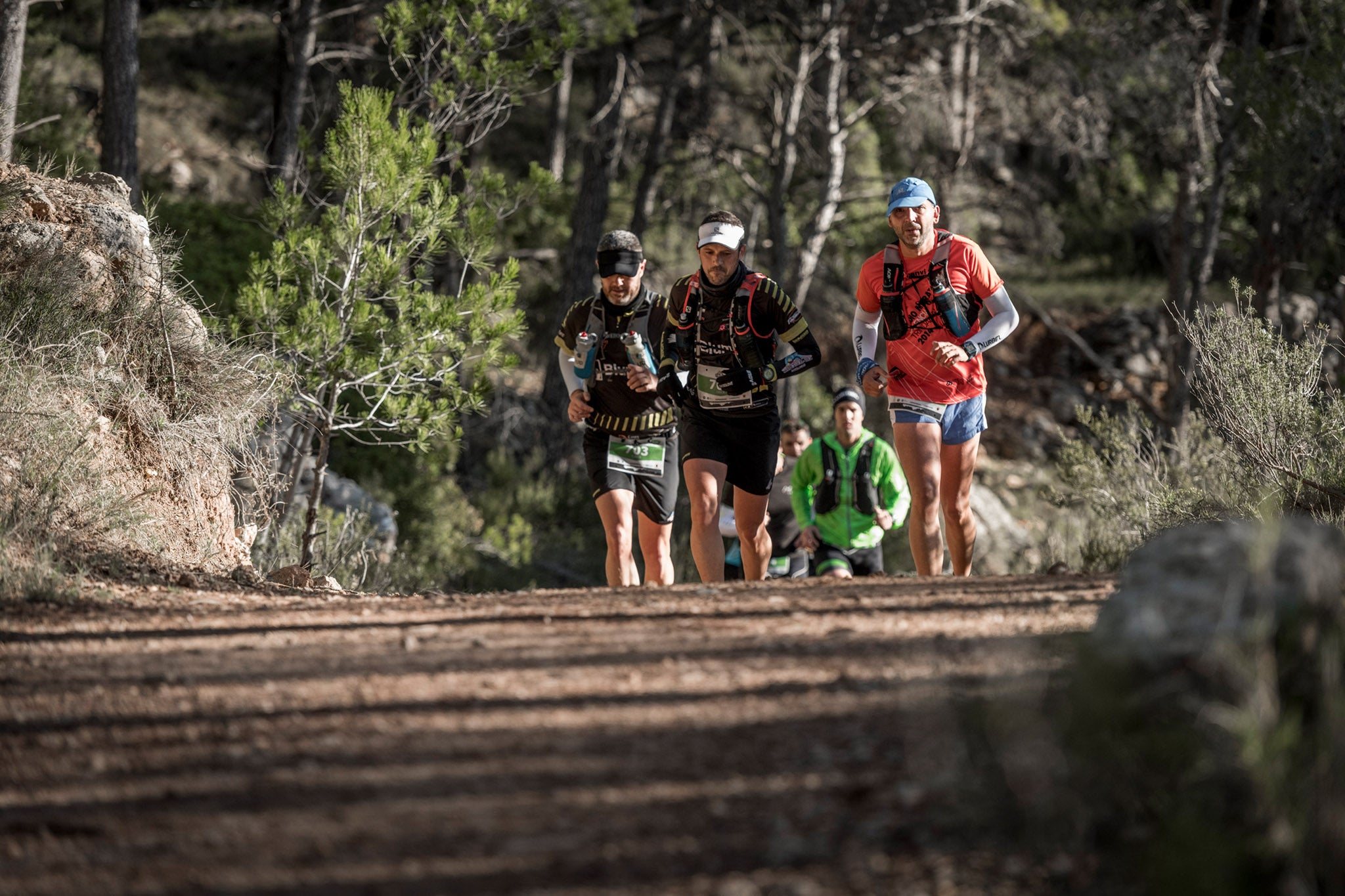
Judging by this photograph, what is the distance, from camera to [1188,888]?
2502 mm

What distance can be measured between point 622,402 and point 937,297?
1.90 m

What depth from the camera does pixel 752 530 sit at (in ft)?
24.2

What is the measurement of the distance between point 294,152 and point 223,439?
19.1 feet

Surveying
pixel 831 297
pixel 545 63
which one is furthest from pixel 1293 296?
pixel 545 63


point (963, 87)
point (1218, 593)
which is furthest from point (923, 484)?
point (963, 87)

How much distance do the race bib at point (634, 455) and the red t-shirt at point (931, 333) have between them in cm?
146

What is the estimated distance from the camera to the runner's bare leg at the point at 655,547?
296 inches

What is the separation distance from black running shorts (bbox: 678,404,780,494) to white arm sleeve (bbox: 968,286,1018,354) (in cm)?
118

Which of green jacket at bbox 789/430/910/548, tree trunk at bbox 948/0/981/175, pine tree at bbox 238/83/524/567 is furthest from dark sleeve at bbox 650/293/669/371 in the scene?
tree trunk at bbox 948/0/981/175

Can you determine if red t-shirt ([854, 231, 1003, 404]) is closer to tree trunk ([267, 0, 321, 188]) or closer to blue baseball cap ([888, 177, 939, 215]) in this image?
blue baseball cap ([888, 177, 939, 215])

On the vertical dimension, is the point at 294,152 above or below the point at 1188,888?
above

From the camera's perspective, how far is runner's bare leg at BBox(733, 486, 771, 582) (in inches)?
288

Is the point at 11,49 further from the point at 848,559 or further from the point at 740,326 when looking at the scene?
the point at 848,559

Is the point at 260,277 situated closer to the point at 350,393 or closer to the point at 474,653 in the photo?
the point at 350,393
